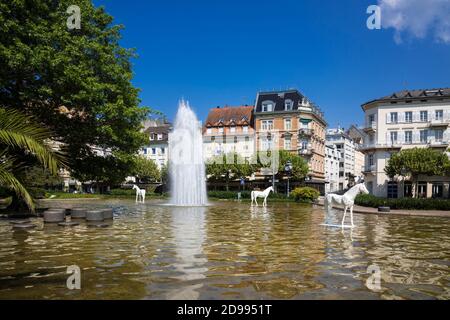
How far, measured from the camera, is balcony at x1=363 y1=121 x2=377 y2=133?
2677 inches

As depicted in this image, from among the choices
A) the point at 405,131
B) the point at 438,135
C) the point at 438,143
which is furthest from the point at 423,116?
the point at 438,143

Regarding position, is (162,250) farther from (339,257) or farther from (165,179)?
(165,179)

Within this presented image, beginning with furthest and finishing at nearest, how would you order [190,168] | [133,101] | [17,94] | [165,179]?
[165,179], [190,168], [133,101], [17,94]

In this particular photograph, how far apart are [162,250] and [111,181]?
15.7m

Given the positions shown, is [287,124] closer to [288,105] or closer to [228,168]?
[288,105]

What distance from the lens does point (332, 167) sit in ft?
375

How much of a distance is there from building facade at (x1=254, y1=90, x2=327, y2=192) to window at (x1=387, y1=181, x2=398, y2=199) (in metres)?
17.1

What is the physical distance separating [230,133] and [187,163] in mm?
45450

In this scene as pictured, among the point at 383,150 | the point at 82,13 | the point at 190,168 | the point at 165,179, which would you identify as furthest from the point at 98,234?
the point at 165,179

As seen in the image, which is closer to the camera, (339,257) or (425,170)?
(339,257)

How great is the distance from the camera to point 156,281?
8.22 m

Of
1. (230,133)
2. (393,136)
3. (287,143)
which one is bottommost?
(287,143)

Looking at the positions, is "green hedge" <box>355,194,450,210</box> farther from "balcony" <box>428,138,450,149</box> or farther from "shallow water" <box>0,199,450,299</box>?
"balcony" <box>428,138,450,149</box>

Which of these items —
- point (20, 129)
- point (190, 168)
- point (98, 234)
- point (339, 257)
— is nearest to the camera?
point (20, 129)
